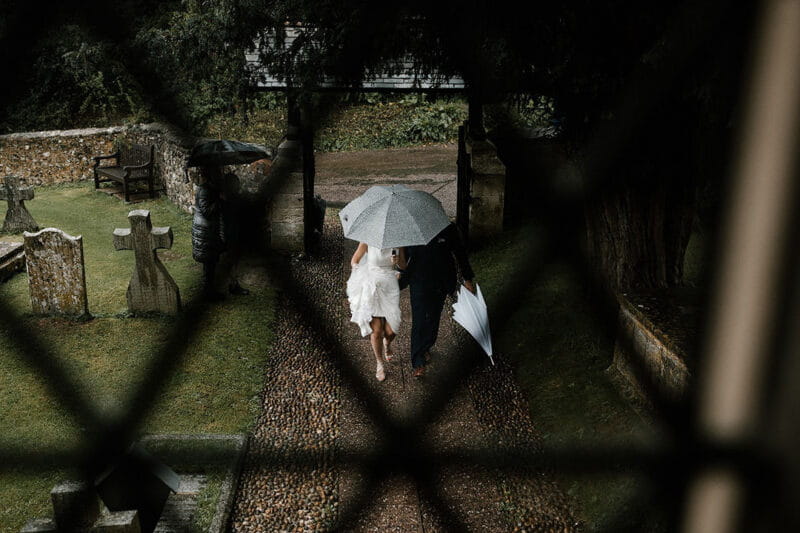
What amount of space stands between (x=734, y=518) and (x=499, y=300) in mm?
335

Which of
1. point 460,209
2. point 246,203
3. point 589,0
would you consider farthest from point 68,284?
point 246,203

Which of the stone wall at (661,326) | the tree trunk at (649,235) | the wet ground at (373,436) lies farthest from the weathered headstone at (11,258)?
the stone wall at (661,326)

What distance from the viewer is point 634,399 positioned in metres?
4.98

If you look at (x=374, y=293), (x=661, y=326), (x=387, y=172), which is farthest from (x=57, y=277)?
(x=387, y=172)

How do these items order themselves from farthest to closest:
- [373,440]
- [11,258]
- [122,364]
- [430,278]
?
[11,258] → [122,364] → [430,278] → [373,440]

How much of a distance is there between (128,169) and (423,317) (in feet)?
23.6

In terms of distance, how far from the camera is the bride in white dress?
221 inches

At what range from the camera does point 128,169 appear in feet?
36.6

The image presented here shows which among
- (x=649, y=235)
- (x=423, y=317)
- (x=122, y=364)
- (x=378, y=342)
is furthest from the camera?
(x=122, y=364)

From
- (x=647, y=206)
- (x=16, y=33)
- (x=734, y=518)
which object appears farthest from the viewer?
(x=647, y=206)

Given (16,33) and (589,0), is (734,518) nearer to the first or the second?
(16,33)

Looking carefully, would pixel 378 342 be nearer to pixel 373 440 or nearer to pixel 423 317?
pixel 423 317

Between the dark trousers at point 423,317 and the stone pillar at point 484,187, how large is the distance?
332cm

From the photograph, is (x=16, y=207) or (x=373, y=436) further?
(x=16, y=207)
